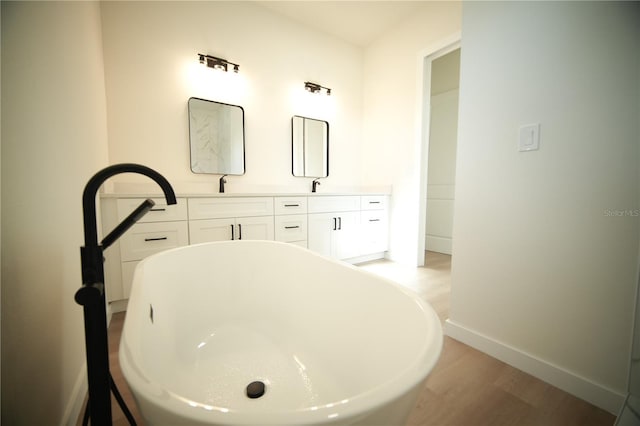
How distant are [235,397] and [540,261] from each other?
1.40m

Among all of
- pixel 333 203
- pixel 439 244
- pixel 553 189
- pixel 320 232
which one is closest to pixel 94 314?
pixel 553 189

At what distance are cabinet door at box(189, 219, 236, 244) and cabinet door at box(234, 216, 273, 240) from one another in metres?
0.05

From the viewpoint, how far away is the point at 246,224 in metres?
2.19

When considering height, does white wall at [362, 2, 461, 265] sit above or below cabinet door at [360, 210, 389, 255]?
above

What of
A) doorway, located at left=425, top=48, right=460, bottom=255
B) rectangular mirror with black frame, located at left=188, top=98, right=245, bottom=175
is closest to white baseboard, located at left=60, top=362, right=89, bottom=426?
rectangular mirror with black frame, located at left=188, top=98, right=245, bottom=175

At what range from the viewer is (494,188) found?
129 centimetres

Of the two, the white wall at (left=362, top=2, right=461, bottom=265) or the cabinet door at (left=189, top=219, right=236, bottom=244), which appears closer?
the cabinet door at (left=189, top=219, right=236, bottom=244)

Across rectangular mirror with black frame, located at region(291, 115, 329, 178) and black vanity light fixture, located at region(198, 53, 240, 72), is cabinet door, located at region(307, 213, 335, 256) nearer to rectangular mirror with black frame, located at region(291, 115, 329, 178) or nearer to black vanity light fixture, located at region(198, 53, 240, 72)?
rectangular mirror with black frame, located at region(291, 115, 329, 178)

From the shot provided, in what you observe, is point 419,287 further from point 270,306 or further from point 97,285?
point 97,285

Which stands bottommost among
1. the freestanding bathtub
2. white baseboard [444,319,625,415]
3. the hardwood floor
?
the hardwood floor

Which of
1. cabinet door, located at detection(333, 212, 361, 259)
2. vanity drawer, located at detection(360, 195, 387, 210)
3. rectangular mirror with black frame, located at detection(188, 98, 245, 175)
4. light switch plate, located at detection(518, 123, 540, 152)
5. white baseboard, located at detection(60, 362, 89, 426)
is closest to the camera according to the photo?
white baseboard, located at detection(60, 362, 89, 426)

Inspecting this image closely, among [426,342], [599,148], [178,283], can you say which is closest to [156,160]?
[178,283]

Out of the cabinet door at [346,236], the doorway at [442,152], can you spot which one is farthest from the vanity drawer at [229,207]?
the doorway at [442,152]

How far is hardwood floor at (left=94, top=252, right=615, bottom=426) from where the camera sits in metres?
0.94
